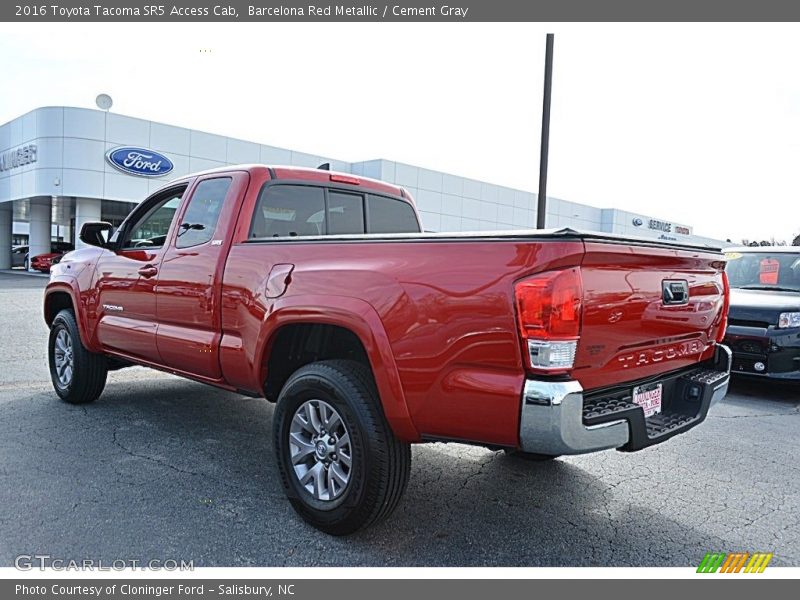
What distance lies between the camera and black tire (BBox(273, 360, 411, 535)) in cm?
295

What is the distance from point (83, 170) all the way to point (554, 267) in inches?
1080

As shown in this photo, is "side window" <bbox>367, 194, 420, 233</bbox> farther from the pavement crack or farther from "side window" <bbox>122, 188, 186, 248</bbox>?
the pavement crack

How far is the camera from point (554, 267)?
2.51m

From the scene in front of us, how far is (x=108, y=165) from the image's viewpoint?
2595 cm

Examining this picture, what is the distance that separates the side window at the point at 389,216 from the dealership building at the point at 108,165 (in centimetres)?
1739

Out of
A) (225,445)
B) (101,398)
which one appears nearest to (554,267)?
(225,445)

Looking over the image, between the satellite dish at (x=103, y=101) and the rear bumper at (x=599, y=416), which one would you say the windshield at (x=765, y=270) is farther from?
the satellite dish at (x=103, y=101)

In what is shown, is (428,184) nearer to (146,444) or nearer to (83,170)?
(83,170)

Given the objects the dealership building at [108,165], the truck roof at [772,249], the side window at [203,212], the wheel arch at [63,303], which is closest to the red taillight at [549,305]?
the side window at [203,212]

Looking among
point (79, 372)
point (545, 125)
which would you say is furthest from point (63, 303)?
point (545, 125)

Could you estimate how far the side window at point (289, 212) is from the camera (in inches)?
162

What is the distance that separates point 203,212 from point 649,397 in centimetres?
314

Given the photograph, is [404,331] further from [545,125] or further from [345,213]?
[545,125]

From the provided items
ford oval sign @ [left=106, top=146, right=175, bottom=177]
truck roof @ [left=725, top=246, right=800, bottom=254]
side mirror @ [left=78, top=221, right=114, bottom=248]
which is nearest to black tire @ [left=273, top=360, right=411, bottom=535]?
side mirror @ [left=78, top=221, right=114, bottom=248]
